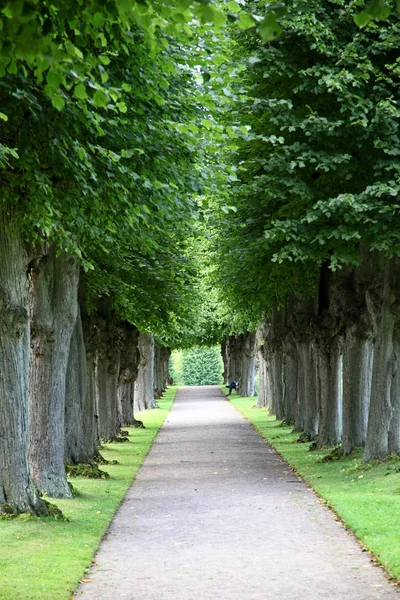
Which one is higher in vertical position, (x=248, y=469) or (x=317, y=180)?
(x=317, y=180)

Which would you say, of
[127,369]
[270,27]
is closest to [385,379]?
[270,27]

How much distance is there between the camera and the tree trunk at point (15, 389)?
1360cm

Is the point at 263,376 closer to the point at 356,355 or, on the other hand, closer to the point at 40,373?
the point at 356,355

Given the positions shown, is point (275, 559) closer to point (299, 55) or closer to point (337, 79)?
point (337, 79)

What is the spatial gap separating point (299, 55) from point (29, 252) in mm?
6363

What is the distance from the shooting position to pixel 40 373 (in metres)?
17.5

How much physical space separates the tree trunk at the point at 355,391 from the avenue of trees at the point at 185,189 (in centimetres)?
4

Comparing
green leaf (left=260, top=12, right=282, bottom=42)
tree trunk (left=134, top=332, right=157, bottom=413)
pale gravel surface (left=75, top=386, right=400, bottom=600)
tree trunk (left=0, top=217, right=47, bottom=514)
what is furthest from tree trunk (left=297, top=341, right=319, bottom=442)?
green leaf (left=260, top=12, right=282, bottom=42)

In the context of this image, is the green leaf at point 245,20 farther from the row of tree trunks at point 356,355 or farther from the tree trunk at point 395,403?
the tree trunk at point 395,403

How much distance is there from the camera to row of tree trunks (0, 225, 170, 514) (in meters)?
13.7

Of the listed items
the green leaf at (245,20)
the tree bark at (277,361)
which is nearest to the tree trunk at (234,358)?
the tree bark at (277,361)

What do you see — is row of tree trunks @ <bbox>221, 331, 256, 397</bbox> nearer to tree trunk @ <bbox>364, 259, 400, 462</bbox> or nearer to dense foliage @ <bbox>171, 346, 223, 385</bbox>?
tree trunk @ <bbox>364, 259, 400, 462</bbox>

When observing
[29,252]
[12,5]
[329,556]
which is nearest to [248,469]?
[29,252]

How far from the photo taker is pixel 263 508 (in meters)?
15.9
